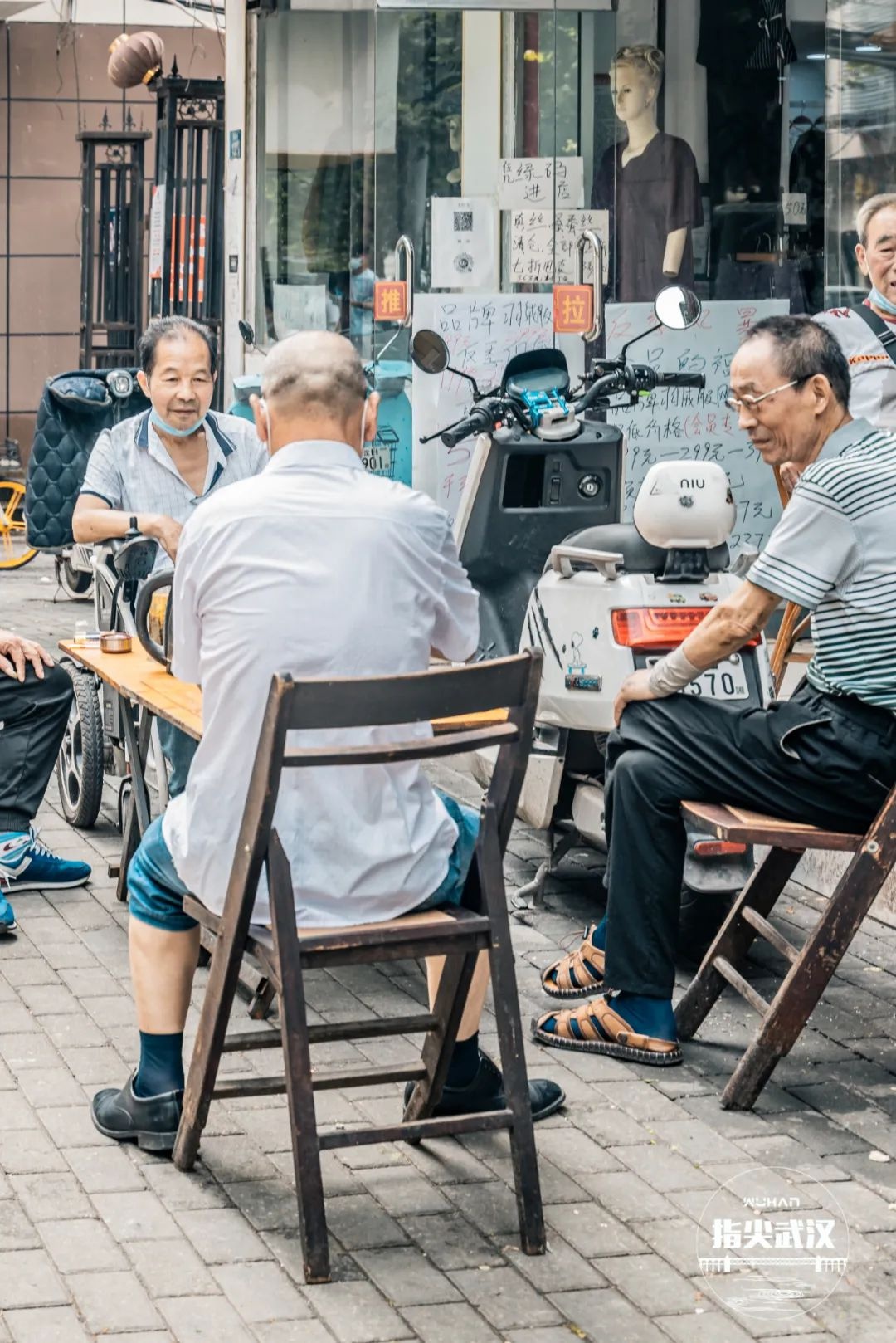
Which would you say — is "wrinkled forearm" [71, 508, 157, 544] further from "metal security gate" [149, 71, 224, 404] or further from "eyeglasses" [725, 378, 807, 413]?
"metal security gate" [149, 71, 224, 404]

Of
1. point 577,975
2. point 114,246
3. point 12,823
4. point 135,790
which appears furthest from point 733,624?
point 114,246

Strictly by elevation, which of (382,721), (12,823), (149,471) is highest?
(149,471)

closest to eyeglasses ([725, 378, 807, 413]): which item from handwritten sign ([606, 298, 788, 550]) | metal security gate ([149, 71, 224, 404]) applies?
handwritten sign ([606, 298, 788, 550])

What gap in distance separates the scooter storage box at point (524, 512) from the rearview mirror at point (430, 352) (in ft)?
1.18

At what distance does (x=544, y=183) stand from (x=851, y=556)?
5.03 meters

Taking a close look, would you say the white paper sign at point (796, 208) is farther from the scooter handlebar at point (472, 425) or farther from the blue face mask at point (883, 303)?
the scooter handlebar at point (472, 425)

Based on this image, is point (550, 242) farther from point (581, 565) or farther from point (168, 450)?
point (581, 565)

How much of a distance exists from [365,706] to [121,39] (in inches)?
484

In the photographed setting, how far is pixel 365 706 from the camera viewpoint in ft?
11.0

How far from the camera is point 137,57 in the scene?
14.4 meters

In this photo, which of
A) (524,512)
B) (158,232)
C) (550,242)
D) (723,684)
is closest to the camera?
(723,684)

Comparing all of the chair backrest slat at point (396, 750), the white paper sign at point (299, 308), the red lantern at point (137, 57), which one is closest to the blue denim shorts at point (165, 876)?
the chair backrest slat at point (396, 750)

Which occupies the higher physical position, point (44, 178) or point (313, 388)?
point (44, 178)

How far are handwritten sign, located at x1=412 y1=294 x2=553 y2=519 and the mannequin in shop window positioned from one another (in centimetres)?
41
